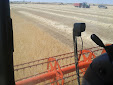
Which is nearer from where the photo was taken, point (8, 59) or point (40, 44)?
point (8, 59)

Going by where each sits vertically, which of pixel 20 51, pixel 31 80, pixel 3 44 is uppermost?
pixel 3 44

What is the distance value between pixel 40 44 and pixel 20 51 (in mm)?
1329

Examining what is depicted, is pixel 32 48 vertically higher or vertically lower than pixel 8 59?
lower

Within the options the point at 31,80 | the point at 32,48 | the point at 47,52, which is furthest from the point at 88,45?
the point at 31,80

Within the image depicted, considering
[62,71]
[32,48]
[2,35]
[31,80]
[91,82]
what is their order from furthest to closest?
[32,48]
[62,71]
[31,80]
[91,82]
[2,35]

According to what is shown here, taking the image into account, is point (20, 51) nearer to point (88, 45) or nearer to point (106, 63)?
point (88, 45)

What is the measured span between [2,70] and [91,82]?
73cm

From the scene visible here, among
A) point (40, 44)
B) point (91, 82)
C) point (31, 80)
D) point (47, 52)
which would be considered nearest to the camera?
point (91, 82)

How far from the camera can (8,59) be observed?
1.11 m

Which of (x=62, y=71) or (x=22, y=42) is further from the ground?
(x=62, y=71)

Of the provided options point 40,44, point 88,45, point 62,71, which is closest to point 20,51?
point 40,44

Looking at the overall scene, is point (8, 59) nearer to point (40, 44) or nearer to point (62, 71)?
point (62, 71)

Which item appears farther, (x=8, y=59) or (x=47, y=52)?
(x=47, y=52)

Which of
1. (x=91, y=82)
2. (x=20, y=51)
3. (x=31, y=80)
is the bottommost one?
(x=20, y=51)
